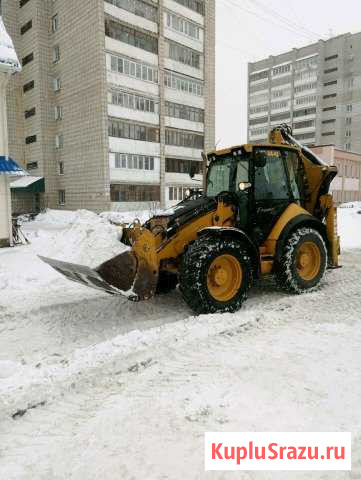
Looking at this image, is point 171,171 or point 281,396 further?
point 171,171

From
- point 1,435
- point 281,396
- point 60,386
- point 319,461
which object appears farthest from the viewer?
point 60,386

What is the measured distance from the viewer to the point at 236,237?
558cm

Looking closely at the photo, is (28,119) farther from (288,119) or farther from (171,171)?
(288,119)

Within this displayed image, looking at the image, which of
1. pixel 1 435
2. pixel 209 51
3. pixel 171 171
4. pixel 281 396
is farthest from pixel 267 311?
pixel 209 51

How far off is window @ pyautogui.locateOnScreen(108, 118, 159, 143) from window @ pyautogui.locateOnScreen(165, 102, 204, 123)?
235cm

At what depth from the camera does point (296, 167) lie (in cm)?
677

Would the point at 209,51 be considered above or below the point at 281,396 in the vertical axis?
above

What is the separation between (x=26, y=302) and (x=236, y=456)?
4724 millimetres

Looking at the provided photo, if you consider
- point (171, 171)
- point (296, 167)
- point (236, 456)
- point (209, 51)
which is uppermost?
point (209, 51)

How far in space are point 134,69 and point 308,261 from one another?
27.7 m

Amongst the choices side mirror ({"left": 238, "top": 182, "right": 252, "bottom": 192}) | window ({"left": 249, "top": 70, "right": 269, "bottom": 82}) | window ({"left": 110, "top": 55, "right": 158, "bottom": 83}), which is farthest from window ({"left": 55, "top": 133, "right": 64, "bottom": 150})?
window ({"left": 249, "top": 70, "right": 269, "bottom": 82})

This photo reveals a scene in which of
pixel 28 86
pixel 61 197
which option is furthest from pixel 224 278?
pixel 28 86

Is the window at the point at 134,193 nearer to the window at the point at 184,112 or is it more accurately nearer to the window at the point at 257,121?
the window at the point at 184,112

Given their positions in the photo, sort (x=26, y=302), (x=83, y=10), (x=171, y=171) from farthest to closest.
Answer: (x=171, y=171) → (x=83, y=10) → (x=26, y=302)
